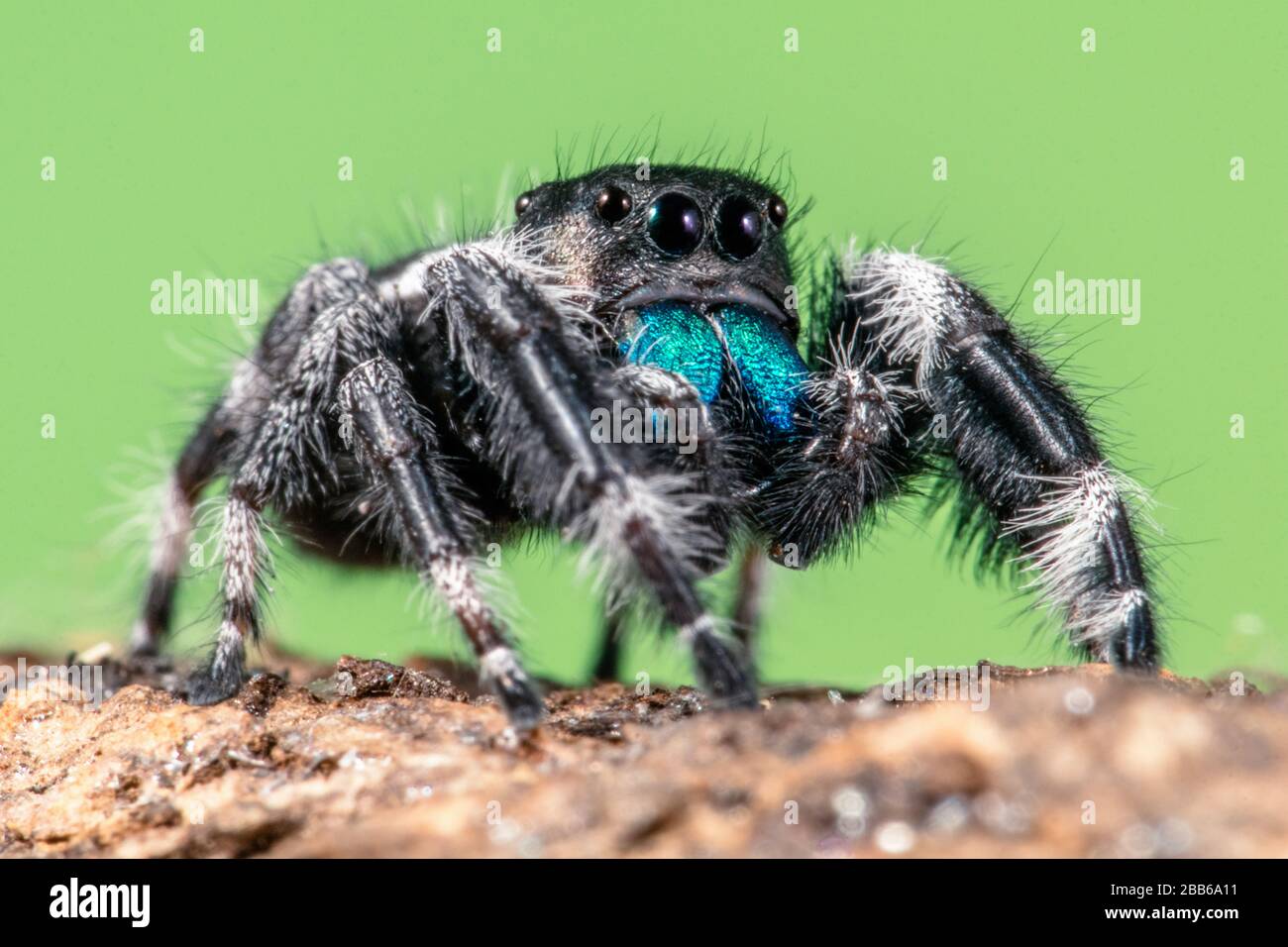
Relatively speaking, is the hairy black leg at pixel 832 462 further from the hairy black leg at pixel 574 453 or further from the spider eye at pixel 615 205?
the spider eye at pixel 615 205

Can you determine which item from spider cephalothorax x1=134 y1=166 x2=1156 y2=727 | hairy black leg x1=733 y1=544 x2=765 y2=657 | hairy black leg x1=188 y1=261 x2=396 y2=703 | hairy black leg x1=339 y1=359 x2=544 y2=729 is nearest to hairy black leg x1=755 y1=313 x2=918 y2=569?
spider cephalothorax x1=134 y1=166 x2=1156 y2=727

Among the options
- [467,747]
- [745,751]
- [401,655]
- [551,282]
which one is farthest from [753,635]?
[745,751]

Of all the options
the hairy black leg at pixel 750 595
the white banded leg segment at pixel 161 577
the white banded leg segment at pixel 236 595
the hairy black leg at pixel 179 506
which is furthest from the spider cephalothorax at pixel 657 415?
the hairy black leg at pixel 750 595

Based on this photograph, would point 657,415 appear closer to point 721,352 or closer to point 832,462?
point 721,352

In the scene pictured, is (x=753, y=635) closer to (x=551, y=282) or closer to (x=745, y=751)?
(x=551, y=282)

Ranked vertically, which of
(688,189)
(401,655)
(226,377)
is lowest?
(401,655)
